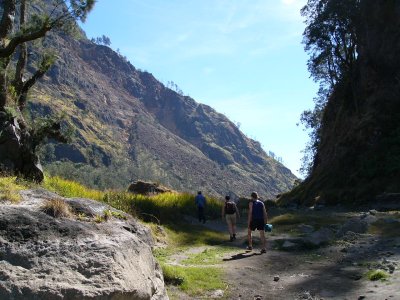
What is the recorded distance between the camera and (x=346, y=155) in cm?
3388

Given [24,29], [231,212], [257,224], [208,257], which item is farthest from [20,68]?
[257,224]

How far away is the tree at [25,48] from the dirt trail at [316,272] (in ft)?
31.1

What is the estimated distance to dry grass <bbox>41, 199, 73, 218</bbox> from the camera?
640cm

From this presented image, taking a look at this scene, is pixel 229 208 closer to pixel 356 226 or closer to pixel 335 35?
pixel 356 226

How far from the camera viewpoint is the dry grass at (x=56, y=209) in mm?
6402

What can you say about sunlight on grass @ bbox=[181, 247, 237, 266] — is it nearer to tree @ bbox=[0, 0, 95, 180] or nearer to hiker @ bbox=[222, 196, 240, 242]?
hiker @ bbox=[222, 196, 240, 242]

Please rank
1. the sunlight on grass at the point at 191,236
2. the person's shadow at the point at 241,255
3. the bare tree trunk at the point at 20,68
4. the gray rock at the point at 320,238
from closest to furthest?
the person's shadow at the point at 241,255 < the gray rock at the point at 320,238 < the sunlight on grass at the point at 191,236 < the bare tree trunk at the point at 20,68

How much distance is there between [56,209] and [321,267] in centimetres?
738

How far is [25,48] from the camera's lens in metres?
20.1

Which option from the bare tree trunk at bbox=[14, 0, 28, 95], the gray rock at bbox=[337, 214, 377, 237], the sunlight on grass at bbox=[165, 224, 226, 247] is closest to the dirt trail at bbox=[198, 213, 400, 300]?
the gray rock at bbox=[337, 214, 377, 237]

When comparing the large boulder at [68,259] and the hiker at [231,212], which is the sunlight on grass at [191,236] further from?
the large boulder at [68,259]

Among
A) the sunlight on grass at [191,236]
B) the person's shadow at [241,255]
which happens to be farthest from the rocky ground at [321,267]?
the sunlight on grass at [191,236]

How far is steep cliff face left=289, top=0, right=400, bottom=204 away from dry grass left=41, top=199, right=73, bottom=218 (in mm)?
24520

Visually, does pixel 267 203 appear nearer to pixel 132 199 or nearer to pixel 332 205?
pixel 332 205
